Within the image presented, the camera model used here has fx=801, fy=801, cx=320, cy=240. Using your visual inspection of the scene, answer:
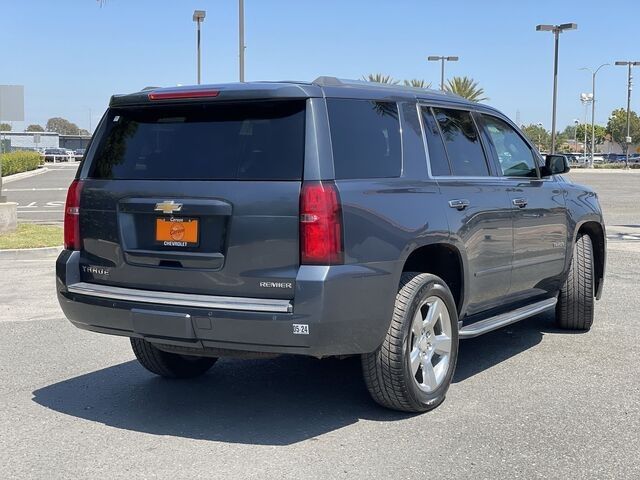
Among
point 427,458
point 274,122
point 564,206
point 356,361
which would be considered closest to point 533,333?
point 564,206

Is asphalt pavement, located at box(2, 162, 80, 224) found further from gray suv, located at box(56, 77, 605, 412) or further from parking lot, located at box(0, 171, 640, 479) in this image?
gray suv, located at box(56, 77, 605, 412)

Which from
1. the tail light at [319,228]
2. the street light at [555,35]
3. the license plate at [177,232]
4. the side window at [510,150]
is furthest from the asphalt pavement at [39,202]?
the street light at [555,35]

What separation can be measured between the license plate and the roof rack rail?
1038 mm

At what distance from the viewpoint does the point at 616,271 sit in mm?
10578

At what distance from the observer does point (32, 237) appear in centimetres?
1379

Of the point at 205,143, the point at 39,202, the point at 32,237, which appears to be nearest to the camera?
the point at 205,143

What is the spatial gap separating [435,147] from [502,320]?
1.36m

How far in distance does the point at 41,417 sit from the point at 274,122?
230 cm

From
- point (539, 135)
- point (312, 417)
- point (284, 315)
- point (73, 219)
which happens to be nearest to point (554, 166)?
point (312, 417)

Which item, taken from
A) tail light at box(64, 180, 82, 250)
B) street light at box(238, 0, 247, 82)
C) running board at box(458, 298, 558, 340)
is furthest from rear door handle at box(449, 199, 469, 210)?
street light at box(238, 0, 247, 82)

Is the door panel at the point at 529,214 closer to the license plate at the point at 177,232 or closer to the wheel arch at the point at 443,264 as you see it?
the wheel arch at the point at 443,264

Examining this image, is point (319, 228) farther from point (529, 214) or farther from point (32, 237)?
point (32, 237)

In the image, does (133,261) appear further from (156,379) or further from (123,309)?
(156,379)

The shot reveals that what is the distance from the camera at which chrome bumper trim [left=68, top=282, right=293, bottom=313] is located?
4.18 meters
